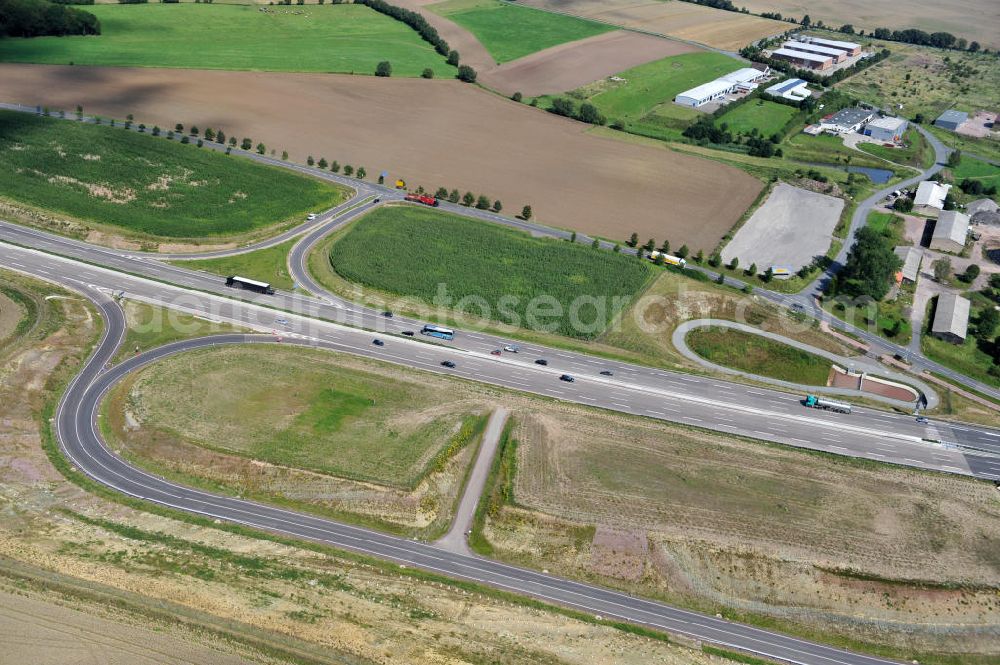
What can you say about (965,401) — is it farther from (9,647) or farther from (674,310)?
(9,647)

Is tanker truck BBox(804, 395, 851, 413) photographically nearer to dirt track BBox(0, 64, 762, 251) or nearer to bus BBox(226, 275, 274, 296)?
dirt track BBox(0, 64, 762, 251)

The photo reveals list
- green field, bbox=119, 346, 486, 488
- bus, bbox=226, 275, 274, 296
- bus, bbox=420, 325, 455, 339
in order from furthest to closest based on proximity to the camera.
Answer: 1. bus, bbox=226, 275, 274, 296
2. bus, bbox=420, 325, 455, 339
3. green field, bbox=119, 346, 486, 488

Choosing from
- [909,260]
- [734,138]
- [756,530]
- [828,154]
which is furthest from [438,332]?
[828,154]

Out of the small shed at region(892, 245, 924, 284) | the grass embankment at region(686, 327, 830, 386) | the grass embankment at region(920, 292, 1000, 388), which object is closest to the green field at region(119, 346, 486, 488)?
the grass embankment at region(686, 327, 830, 386)

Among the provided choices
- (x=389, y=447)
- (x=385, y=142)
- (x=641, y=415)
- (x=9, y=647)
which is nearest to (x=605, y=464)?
(x=641, y=415)

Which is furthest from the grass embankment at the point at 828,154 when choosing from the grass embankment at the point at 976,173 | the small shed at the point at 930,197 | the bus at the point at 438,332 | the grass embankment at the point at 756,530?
the bus at the point at 438,332

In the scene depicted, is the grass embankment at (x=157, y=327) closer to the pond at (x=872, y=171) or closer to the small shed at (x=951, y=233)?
the small shed at (x=951, y=233)
